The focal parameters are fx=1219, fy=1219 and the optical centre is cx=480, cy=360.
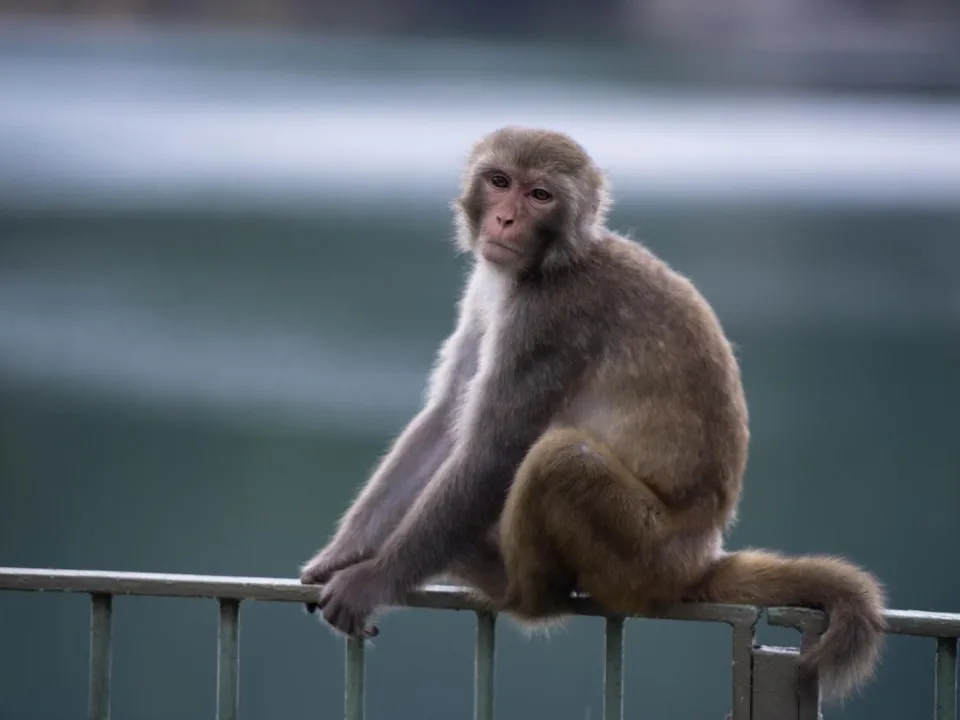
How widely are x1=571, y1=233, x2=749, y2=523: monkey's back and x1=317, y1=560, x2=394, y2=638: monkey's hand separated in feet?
2.35

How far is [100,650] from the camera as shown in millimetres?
2863

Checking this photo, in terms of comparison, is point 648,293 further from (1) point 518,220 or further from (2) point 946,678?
(2) point 946,678

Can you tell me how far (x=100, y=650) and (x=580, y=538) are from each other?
47.6 inches

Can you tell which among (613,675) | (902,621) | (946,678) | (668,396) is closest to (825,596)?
(902,621)

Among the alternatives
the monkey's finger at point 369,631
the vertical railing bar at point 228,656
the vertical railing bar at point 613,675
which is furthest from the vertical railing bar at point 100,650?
the vertical railing bar at point 613,675

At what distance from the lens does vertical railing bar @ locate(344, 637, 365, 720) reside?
2805mm

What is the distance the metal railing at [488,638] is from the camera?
8.75ft

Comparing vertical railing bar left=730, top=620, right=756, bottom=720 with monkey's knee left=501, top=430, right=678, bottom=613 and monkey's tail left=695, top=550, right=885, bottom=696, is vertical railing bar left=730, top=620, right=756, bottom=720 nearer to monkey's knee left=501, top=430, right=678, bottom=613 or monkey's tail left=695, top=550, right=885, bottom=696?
monkey's tail left=695, top=550, right=885, bottom=696

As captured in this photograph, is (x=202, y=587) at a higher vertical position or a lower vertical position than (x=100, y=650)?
higher

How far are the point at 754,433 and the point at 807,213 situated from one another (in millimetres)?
1188

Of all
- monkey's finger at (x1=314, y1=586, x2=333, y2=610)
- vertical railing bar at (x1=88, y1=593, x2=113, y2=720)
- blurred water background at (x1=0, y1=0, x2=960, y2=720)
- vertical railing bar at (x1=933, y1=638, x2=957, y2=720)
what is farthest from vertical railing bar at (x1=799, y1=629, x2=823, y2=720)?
blurred water background at (x1=0, y1=0, x2=960, y2=720)

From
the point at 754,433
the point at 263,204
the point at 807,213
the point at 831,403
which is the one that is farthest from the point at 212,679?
the point at 807,213

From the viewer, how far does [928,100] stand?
6.27 metres

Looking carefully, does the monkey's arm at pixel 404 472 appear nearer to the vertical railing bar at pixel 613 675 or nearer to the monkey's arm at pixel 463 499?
the monkey's arm at pixel 463 499
